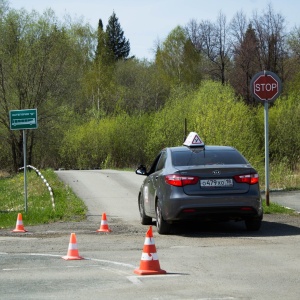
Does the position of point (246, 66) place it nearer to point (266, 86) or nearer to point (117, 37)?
point (117, 37)

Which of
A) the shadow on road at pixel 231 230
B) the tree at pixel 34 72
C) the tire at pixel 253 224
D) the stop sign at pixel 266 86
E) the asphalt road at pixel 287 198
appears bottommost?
the shadow on road at pixel 231 230

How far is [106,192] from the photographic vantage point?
25672 mm

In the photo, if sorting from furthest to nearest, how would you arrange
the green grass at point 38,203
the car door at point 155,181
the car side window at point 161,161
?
the green grass at point 38,203 → the car side window at point 161,161 → the car door at point 155,181

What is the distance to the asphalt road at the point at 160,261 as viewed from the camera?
8633 mm

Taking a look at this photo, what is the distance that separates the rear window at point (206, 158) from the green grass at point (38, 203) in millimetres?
3939

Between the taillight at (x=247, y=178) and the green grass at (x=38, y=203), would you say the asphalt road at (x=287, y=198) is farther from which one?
the green grass at (x=38, y=203)

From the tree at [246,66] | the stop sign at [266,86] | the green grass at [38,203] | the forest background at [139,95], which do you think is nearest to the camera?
the green grass at [38,203]

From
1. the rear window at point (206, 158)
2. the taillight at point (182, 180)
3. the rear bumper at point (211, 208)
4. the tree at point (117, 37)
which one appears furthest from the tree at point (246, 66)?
the taillight at point (182, 180)

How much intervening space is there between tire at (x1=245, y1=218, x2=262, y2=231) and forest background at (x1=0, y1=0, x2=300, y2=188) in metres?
12.5

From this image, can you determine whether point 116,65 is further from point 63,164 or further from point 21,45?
point 21,45

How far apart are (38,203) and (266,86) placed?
8.50m

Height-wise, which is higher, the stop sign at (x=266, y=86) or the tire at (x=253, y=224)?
the stop sign at (x=266, y=86)

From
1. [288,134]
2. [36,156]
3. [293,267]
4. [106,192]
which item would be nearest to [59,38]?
[36,156]

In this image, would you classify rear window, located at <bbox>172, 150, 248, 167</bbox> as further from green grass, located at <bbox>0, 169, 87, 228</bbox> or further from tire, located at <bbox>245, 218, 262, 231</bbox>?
A: green grass, located at <bbox>0, 169, 87, 228</bbox>
